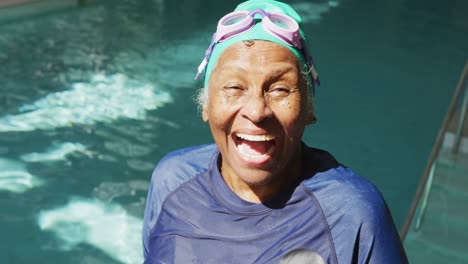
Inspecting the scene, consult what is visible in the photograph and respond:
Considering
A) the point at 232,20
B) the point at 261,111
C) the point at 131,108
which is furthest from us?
the point at 131,108

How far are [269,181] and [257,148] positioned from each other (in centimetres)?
11

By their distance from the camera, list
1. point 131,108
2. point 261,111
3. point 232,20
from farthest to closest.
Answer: point 131,108
point 232,20
point 261,111

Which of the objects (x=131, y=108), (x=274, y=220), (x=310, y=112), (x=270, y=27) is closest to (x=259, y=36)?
Result: (x=270, y=27)

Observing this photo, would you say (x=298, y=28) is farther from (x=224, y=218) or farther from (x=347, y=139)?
(x=347, y=139)

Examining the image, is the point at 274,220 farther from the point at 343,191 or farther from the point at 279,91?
the point at 279,91

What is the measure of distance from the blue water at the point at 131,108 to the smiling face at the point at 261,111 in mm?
3472

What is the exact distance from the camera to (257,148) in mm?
1900

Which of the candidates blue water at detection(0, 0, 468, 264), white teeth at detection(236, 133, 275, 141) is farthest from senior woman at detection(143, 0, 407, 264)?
blue water at detection(0, 0, 468, 264)

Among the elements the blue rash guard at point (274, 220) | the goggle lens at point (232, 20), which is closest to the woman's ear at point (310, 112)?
the blue rash guard at point (274, 220)

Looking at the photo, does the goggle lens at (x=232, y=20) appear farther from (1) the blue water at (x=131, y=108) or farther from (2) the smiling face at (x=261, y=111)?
(1) the blue water at (x=131, y=108)

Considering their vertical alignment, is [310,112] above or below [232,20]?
below

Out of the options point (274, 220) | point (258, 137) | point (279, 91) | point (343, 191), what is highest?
point (279, 91)

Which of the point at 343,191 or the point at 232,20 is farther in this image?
the point at 232,20

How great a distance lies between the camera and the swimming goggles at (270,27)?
191 centimetres
